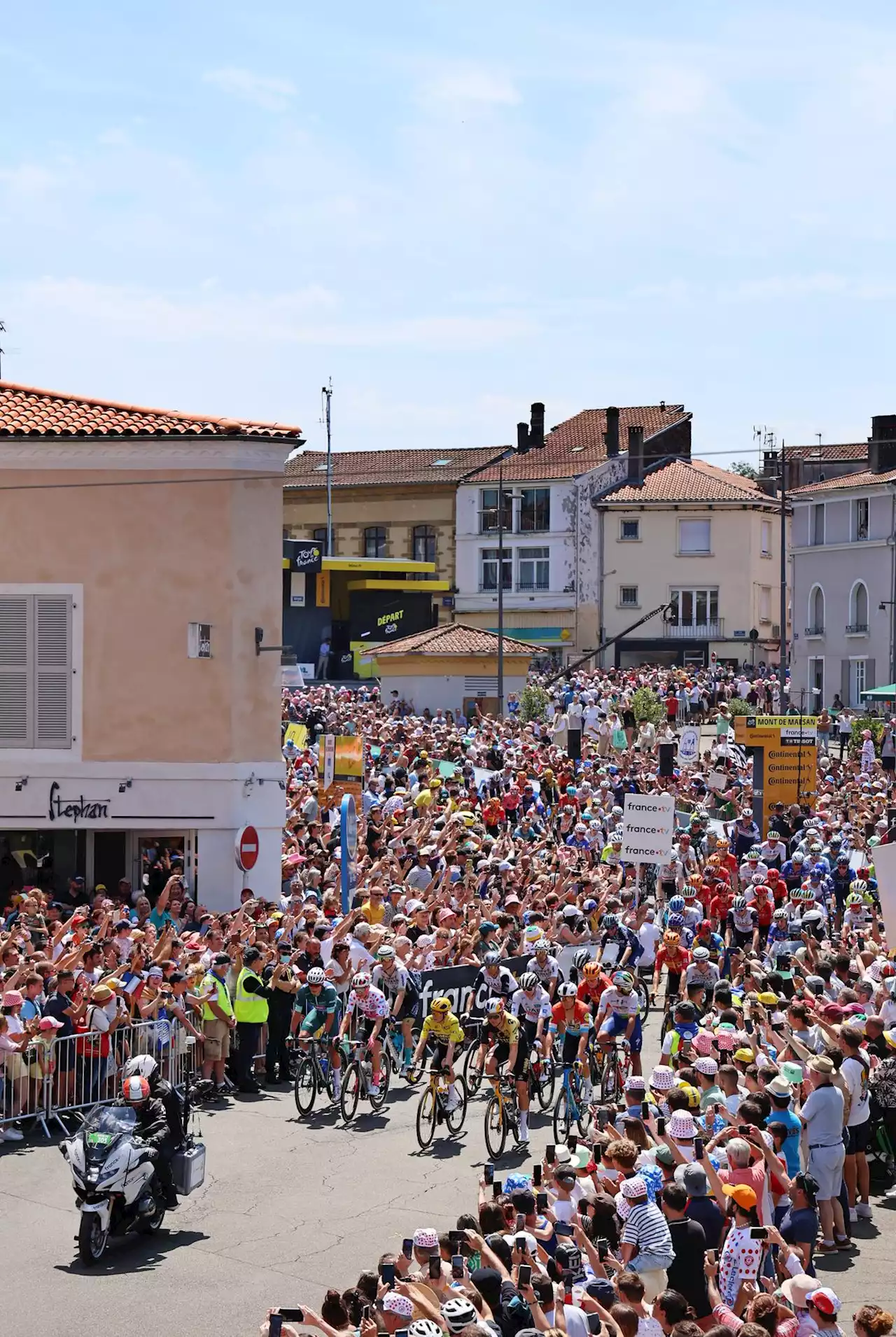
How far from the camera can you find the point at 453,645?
163 feet

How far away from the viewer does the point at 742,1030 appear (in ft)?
46.3

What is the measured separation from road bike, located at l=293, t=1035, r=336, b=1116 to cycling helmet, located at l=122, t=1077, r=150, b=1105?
3662mm

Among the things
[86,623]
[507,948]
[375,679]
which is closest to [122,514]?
[86,623]

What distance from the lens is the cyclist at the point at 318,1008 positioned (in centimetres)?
1686

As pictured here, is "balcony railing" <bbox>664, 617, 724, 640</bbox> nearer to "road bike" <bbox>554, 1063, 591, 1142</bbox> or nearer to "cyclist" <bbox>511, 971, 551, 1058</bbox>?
"cyclist" <bbox>511, 971, 551, 1058</bbox>

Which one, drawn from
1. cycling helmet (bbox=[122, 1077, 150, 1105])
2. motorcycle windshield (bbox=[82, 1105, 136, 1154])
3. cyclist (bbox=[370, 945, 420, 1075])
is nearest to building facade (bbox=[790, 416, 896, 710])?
cyclist (bbox=[370, 945, 420, 1075])

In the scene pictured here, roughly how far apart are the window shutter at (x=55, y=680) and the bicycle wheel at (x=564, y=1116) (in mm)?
9903

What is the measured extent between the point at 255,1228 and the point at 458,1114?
3.40 meters

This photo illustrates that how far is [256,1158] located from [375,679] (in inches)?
1896

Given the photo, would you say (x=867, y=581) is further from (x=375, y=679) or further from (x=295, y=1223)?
(x=295, y=1223)

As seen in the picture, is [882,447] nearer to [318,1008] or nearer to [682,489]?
[682,489]

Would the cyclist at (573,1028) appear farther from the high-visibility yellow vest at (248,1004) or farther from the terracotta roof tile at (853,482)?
the terracotta roof tile at (853,482)

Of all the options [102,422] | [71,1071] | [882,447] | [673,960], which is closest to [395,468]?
[882,447]

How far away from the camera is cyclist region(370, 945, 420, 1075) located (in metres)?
17.1
